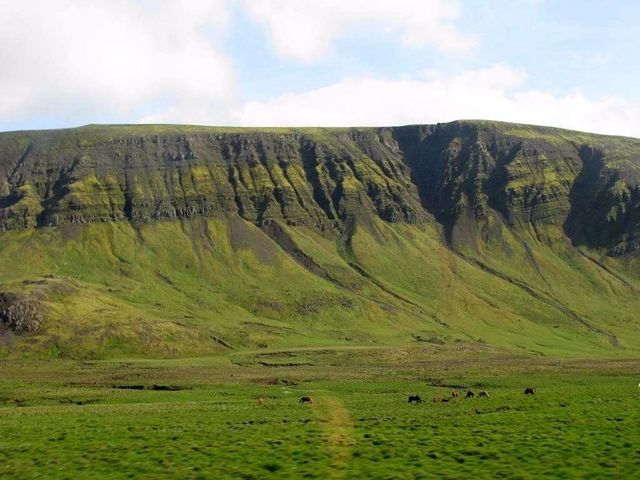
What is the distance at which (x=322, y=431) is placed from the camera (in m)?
46.9

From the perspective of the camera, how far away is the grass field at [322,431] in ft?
112

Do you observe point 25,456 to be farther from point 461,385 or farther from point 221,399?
point 461,385

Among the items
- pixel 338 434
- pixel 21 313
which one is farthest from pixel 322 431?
pixel 21 313

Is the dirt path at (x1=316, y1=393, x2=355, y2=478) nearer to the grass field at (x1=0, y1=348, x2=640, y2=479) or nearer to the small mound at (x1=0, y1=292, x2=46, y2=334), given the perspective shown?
the grass field at (x1=0, y1=348, x2=640, y2=479)

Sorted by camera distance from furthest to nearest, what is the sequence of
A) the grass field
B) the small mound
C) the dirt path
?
the small mound
the dirt path
the grass field

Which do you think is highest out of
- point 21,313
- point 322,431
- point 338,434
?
point 338,434

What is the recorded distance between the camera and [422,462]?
3419cm

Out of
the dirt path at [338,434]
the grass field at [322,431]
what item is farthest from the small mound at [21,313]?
the dirt path at [338,434]

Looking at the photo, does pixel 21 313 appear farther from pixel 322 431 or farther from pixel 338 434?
pixel 338 434

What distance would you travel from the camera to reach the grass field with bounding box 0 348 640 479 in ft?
112

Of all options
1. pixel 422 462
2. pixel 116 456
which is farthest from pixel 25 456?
pixel 422 462

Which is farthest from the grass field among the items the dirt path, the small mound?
the small mound

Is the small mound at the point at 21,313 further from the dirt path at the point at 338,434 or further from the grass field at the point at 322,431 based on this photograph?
the dirt path at the point at 338,434

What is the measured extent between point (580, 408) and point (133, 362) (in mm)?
114677
